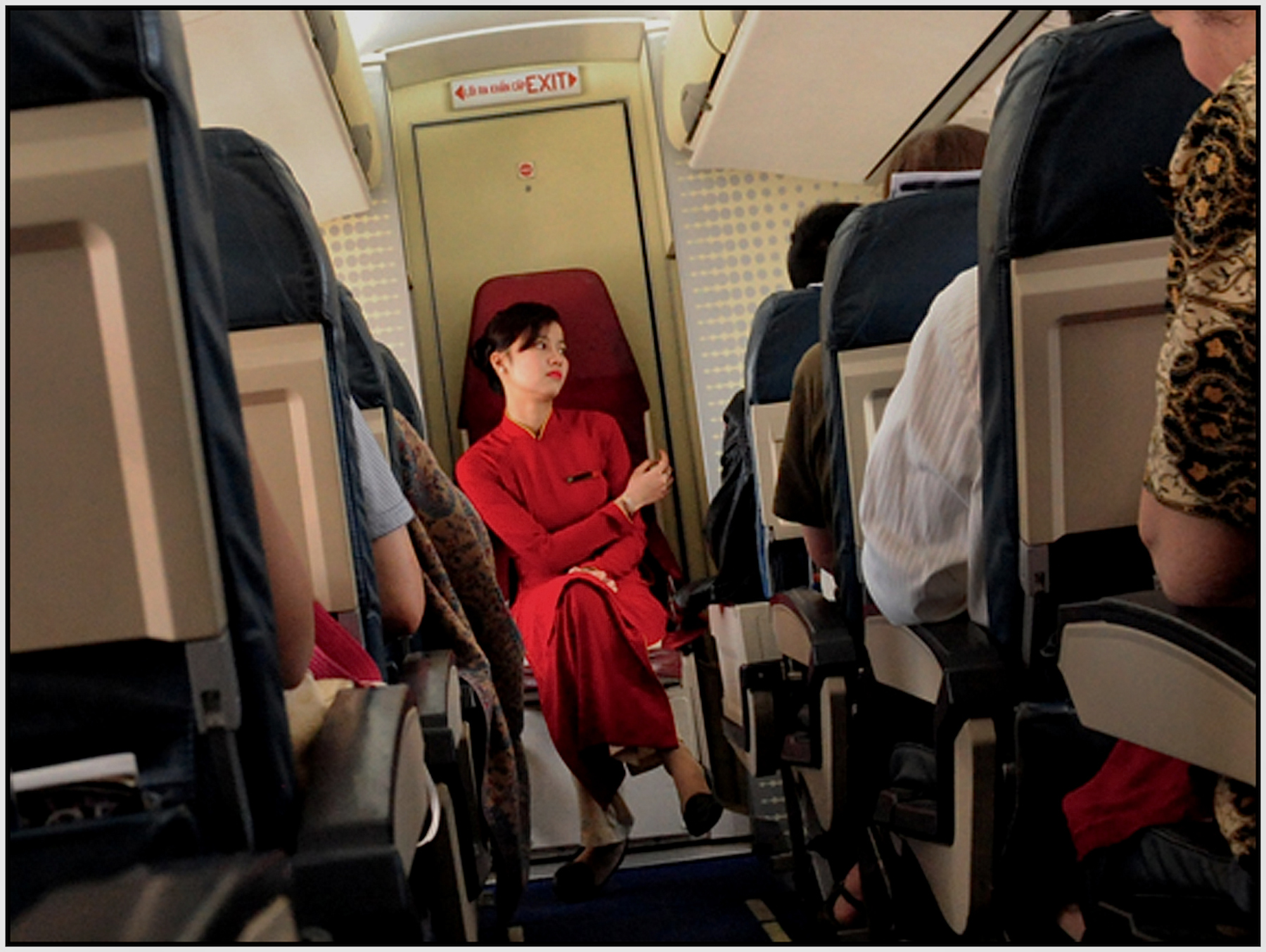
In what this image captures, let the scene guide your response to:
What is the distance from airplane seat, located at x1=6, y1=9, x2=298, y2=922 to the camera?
2.75ft

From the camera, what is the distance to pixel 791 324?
3248 millimetres

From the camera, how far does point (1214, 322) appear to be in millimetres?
959

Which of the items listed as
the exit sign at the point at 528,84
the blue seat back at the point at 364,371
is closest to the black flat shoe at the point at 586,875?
the blue seat back at the point at 364,371

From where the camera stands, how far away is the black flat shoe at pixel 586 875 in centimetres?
353

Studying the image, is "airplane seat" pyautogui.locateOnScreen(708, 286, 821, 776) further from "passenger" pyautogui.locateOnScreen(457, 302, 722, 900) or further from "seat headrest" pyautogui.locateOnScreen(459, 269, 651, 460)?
"seat headrest" pyautogui.locateOnScreen(459, 269, 651, 460)

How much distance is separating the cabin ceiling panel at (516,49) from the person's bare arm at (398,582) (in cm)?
372

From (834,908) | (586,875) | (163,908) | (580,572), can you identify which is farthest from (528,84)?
(163,908)

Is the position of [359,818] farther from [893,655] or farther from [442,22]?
[442,22]

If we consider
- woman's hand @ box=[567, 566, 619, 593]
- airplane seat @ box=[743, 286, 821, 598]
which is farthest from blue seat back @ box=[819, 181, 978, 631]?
woman's hand @ box=[567, 566, 619, 593]

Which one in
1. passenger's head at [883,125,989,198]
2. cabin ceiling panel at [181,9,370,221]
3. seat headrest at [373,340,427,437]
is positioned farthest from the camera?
cabin ceiling panel at [181,9,370,221]

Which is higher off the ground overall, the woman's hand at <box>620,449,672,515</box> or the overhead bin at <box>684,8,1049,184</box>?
the overhead bin at <box>684,8,1049,184</box>

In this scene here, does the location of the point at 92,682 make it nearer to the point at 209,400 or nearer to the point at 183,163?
the point at 209,400

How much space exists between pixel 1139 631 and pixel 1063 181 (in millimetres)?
569

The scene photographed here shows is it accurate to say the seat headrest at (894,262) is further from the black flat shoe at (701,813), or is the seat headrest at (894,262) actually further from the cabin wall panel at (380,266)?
the cabin wall panel at (380,266)
